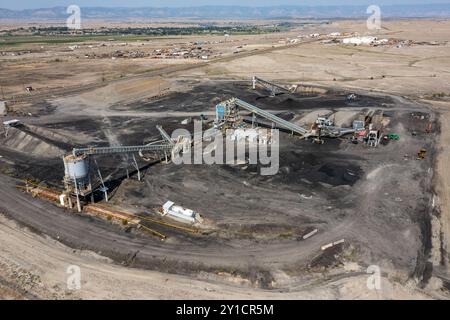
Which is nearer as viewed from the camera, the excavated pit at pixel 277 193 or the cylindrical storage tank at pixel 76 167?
the excavated pit at pixel 277 193

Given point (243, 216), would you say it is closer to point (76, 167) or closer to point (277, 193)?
point (277, 193)

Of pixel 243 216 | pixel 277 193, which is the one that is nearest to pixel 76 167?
pixel 243 216

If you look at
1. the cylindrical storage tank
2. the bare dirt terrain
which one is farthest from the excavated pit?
the cylindrical storage tank

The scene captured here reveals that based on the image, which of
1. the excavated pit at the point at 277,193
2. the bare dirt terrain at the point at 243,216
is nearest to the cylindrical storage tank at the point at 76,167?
the bare dirt terrain at the point at 243,216

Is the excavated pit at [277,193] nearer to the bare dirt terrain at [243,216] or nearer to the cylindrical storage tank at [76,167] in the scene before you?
the bare dirt terrain at [243,216]

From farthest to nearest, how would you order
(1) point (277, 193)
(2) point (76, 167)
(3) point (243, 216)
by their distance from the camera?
(1) point (277, 193), (3) point (243, 216), (2) point (76, 167)

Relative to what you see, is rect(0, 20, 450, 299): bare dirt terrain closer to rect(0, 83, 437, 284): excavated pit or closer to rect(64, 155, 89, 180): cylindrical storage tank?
rect(0, 83, 437, 284): excavated pit
